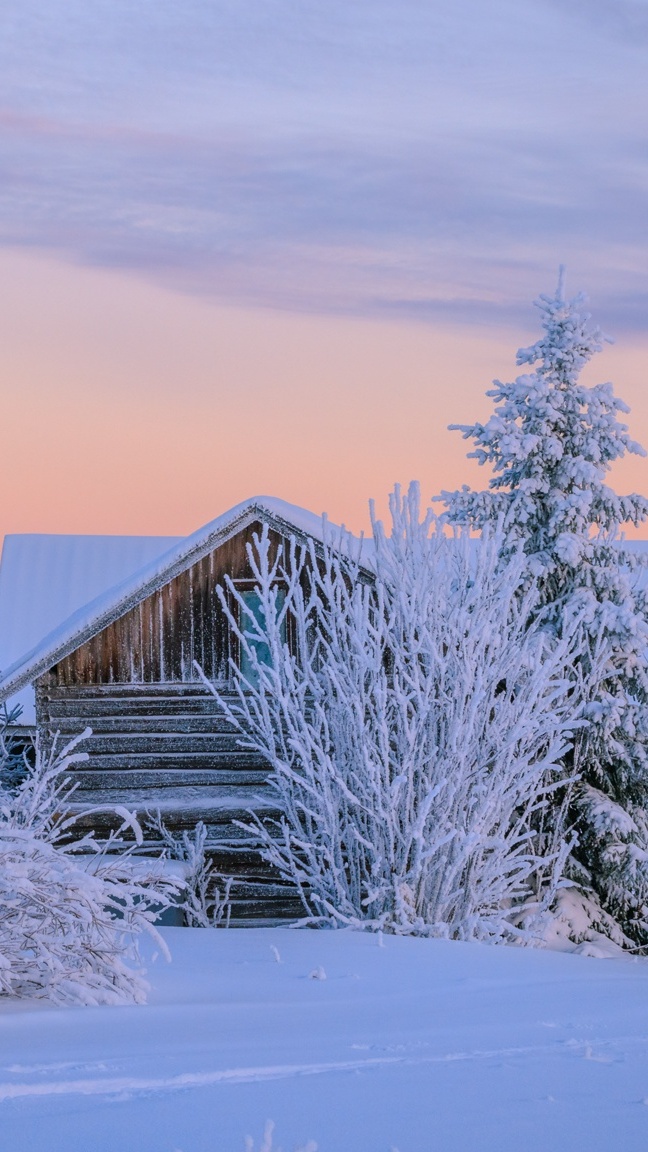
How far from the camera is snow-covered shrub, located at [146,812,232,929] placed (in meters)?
17.0

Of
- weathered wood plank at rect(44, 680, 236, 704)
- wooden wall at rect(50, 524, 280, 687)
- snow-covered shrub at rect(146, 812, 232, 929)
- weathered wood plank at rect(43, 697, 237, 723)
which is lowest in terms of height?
snow-covered shrub at rect(146, 812, 232, 929)

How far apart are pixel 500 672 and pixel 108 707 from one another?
6.96 metres

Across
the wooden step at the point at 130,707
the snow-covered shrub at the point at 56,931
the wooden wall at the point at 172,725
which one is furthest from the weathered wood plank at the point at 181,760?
the snow-covered shrub at the point at 56,931

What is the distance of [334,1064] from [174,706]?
41.1 ft

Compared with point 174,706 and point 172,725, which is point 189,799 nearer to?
point 172,725

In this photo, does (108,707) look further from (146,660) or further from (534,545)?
(534,545)

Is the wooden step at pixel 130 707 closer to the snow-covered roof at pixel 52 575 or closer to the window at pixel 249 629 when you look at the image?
the window at pixel 249 629

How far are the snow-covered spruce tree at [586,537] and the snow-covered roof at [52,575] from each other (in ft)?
35.3

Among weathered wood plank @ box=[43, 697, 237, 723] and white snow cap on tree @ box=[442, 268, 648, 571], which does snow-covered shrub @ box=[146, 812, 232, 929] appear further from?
white snow cap on tree @ box=[442, 268, 648, 571]

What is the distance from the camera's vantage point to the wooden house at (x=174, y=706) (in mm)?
17875

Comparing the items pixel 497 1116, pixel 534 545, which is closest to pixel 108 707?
pixel 534 545

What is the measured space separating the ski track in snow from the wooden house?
11588 millimetres

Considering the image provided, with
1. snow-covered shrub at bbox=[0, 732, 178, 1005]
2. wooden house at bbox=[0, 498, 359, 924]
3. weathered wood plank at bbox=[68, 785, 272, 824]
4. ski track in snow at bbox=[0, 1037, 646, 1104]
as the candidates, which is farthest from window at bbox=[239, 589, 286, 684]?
ski track in snow at bbox=[0, 1037, 646, 1104]

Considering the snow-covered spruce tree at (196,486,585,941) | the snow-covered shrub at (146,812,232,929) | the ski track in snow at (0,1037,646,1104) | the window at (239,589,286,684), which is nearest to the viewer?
the ski track in snow at (0,1037,646,1104)
